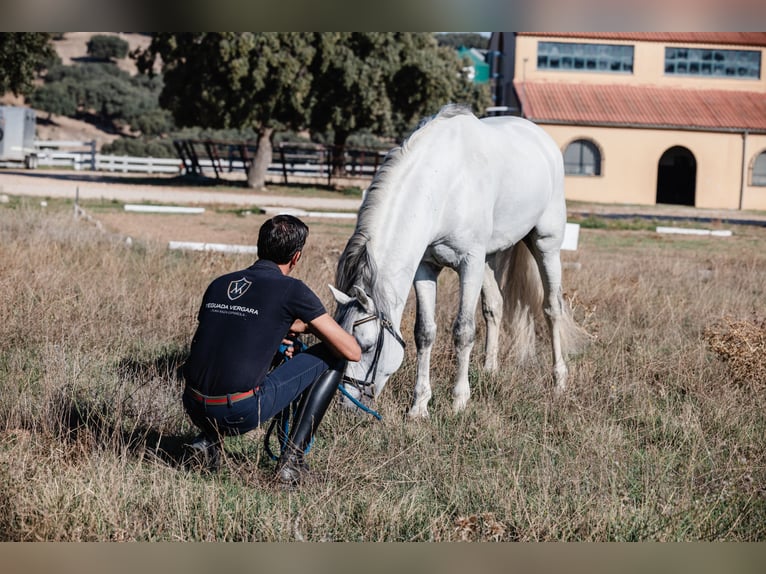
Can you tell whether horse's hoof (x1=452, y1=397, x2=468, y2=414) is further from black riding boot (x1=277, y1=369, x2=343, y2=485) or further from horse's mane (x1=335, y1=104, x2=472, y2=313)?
black riding boot (x1=277, y1=369, x2=343, y2=485)

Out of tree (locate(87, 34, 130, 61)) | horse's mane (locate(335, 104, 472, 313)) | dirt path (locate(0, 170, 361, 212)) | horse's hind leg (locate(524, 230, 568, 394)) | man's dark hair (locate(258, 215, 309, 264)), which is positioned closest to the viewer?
man's dark hair (locate(258, 215, 309, 264))

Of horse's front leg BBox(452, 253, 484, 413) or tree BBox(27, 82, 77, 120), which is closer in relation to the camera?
horse's front leg BBox(452, 253, 484, 413)

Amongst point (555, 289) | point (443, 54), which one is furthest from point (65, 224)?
point (443, 54)

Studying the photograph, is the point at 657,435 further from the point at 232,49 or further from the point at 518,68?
the point at 518,68

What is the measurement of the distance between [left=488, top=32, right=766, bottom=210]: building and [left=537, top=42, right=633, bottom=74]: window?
40 mm

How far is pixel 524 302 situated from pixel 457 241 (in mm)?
1830

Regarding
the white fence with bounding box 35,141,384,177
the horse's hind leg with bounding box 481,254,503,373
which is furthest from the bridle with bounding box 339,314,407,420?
the white fence with bounding box 35,141,384,177

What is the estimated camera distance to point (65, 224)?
11.5 metres

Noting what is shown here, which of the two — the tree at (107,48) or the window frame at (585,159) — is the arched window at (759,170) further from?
the tree at (107,48)

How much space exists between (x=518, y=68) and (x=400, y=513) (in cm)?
3238

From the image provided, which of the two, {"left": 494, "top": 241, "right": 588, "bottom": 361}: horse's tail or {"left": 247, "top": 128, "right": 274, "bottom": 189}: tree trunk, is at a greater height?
{"left": 247, "top": 128, "right": 274, "bottom": 189}: tree trunk

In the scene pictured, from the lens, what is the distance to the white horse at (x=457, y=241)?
4.71 meters

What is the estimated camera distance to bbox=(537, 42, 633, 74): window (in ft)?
112

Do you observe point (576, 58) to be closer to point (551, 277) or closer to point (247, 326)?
point (551, 277)
